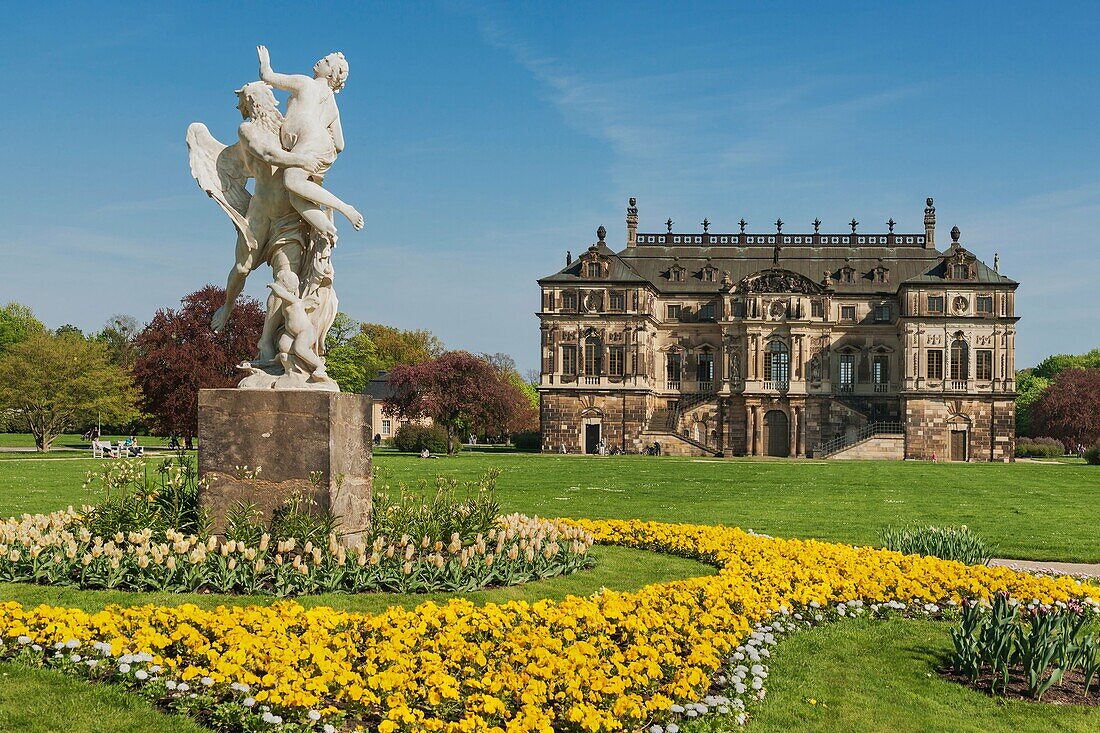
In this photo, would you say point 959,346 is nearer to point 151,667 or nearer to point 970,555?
point 970,555

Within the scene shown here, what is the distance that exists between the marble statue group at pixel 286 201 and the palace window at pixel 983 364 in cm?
6596

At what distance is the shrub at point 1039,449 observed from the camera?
7300 cm

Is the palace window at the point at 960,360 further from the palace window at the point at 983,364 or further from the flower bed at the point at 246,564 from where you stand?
the flower bed at the point at 246,564

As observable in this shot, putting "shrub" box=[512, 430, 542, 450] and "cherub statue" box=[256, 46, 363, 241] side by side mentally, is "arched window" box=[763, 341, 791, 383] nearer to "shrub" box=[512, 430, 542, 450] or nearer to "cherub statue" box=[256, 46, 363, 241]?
"shrub" box=[512, 430, 542, 450]

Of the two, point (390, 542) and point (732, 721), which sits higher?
point (390, 542)

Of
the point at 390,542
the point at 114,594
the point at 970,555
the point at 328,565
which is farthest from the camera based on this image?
the point at 970,555

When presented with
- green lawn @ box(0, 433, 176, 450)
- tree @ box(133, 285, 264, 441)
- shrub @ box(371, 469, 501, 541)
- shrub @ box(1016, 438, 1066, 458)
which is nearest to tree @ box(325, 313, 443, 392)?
green lawn @ box(0, 433, 176, 450)

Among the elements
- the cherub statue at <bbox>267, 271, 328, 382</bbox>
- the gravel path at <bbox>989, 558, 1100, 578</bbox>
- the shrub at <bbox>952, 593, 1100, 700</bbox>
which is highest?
the cherub statue at <bbox>267, 271, 328, 382</bbox>

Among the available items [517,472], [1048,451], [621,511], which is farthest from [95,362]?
[1048,451]

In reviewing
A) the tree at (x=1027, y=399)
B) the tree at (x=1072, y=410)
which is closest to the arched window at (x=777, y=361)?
the tree at (x=1072, y=410)

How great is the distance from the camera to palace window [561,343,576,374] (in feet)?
230

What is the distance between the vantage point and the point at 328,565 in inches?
390

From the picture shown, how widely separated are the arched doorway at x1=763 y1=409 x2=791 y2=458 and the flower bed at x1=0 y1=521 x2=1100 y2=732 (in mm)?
62217

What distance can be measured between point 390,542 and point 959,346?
65.7 m
